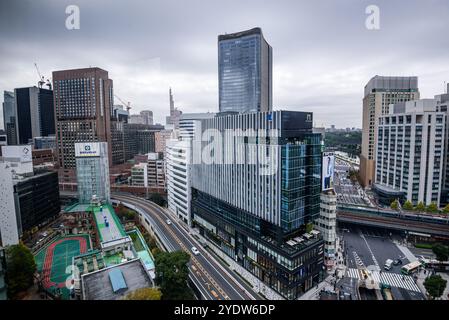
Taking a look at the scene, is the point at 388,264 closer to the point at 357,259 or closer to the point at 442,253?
the point at 357,259

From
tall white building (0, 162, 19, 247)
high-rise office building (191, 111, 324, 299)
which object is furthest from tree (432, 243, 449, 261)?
tall white building (0, 162, 19, 247)

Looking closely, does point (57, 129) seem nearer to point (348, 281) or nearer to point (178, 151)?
point (178, 151)

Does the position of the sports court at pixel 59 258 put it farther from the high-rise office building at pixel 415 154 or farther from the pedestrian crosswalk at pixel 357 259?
the high-rise office building at pixel 415 154

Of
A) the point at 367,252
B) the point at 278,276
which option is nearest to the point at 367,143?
the point at 367,252

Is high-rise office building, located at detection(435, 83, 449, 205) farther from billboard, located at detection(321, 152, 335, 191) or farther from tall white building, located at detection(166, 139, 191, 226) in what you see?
tall white building, located at detection(166, 139, 191, 226)

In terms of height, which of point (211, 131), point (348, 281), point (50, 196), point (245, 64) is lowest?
point (348, 281)

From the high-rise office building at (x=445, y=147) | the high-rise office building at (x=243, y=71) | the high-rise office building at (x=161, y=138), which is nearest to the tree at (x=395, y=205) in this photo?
the high-rise office building at (x=445, y=147)

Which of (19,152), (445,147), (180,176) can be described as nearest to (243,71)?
(180,176)
